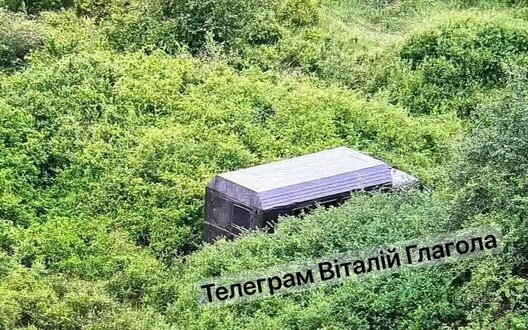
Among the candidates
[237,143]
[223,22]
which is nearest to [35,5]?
[223,22]

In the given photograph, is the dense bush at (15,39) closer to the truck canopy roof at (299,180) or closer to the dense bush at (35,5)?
the dense bush at (35,5)

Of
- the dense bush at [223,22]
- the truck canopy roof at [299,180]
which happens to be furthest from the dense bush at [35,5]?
the truck canopy roof at [299,180]

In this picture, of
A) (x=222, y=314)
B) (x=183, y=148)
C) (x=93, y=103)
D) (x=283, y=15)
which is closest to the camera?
(x=222, y=314)

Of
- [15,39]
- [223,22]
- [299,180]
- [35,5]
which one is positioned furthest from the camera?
[35,5]

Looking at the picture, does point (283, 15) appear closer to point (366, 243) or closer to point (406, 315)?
point (366, 243)

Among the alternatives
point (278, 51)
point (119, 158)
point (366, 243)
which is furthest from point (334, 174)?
point (278, 51)

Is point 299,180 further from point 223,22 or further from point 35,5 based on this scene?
point 35,5
